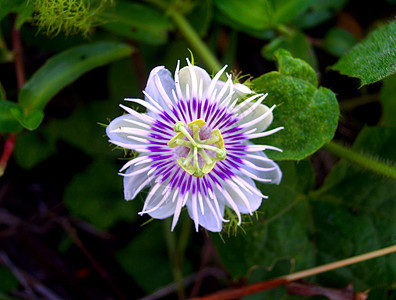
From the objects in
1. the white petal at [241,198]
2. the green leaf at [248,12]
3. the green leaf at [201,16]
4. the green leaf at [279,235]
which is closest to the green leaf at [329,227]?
the green leaf at [279,235]

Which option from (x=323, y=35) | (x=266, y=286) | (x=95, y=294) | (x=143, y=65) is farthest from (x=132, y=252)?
(x=323, y=35)

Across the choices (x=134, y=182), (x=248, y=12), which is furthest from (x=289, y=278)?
(x=248, y=12)

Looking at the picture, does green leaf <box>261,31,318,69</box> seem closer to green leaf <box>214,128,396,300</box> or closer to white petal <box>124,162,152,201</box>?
green leaf <box>214,128,396,300</box>

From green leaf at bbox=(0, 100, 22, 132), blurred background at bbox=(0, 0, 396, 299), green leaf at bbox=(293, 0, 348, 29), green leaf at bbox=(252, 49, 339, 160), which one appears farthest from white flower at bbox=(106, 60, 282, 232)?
green leaf at bbox=(293, 0, 348, 29)

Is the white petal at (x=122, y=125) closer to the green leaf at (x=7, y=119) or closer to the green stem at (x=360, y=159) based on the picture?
the green leaf at (x=7, y=119)

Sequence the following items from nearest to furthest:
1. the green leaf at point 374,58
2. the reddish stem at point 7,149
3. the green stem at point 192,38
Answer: the green leaf at point 374,58 → the reddish stem at point 7,149 → the green stem at point 192,38

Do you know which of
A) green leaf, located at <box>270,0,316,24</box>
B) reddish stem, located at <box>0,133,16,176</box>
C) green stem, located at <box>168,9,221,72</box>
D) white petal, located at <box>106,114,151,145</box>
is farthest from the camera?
green leaf, located at <box>270,0,316,24</box>
